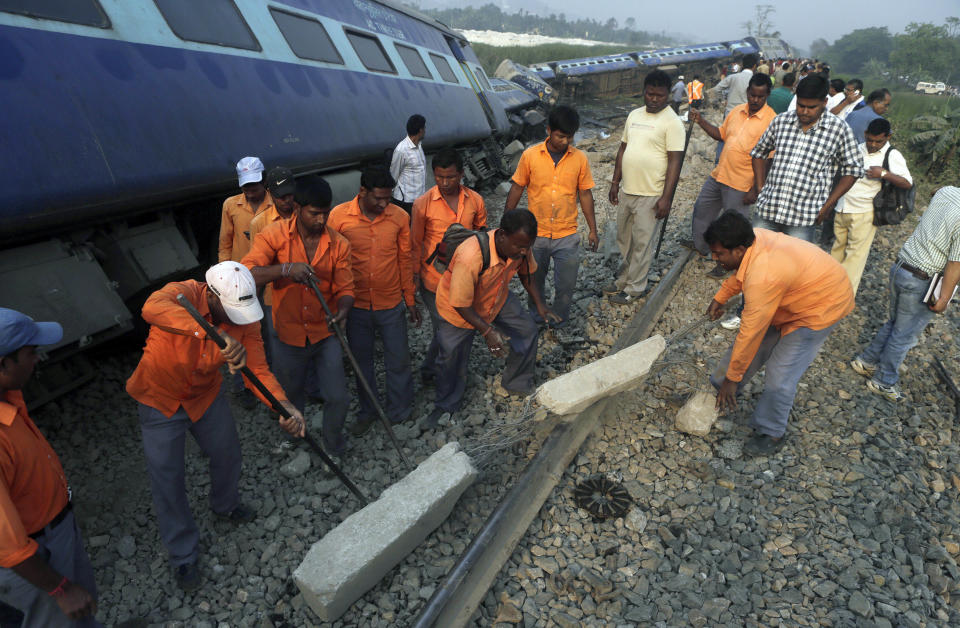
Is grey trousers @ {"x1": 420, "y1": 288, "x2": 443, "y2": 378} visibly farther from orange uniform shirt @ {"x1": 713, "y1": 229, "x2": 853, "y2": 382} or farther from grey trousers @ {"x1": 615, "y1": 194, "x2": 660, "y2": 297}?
grey trousers @ {"x1": 615, "y1": 194, "x2": 660, "y2": 297}

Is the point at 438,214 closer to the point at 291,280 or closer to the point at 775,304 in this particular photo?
the point at 291,280

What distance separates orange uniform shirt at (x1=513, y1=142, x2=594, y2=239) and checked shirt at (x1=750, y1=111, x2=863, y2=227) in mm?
1593

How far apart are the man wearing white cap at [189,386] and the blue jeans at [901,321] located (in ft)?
14.3

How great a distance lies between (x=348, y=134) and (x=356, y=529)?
14.5 ft

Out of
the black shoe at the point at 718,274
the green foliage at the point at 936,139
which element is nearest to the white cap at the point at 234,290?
the black shoe at the point at 718,274

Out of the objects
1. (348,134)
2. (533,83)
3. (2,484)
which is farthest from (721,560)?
(533,83)

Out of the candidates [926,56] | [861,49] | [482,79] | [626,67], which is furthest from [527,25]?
[482,79]

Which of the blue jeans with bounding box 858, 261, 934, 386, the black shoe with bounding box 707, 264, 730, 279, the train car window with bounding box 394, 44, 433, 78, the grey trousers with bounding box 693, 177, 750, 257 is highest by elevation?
the train car window with bounding box 394, 44, 433, 78

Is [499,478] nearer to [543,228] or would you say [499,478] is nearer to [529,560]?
[529,560]

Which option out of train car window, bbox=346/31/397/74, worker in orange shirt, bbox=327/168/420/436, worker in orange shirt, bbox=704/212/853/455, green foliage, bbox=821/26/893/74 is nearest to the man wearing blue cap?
worker in orange shirt, bbox=327/168/420/436

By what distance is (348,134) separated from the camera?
5.79m

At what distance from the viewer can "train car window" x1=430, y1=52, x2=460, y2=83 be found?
9.38 meters

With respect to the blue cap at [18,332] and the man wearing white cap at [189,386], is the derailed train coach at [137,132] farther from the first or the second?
the blue cap at [18,332]

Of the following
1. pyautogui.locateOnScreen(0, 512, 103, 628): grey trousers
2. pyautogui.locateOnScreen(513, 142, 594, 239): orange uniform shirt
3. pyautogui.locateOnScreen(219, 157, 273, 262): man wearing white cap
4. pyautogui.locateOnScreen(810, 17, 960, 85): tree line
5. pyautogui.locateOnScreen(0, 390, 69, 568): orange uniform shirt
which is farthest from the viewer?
pyautogui.locateOnScreen(810, 17, 960, 85): tree line
